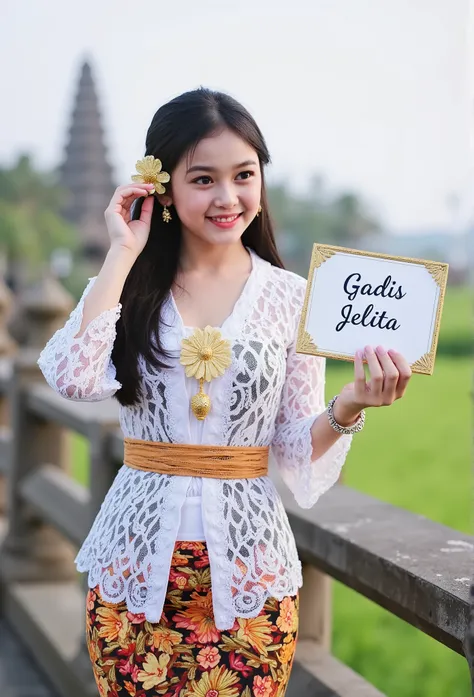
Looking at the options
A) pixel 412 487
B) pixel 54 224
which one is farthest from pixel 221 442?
pixel 54 224

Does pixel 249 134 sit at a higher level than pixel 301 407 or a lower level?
higher

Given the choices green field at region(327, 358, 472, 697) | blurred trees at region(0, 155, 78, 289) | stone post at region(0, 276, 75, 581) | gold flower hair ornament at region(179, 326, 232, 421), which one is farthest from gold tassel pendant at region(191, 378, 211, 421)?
blurred trees at region(0, 155, 78, 289)

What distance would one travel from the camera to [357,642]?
501 cm

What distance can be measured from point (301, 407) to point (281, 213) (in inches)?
2139

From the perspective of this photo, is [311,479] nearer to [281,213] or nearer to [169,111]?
[169,111]

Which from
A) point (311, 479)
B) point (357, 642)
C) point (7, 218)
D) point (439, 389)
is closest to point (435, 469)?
point (357, 642)

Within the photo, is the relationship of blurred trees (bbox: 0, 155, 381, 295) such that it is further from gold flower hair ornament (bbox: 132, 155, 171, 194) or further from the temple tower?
gold flower hair ornament (bbox: 132, 155, 171, 194)

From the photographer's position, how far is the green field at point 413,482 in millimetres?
4613

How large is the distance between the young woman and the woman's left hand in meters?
0.04

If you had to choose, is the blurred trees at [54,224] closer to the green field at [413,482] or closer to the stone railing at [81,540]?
the green field at [413,482]

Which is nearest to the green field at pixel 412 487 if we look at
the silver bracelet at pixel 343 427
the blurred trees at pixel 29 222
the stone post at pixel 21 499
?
the silver bracelet at pixel 343 427

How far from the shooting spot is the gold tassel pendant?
5.95 ft

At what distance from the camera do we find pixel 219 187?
1.82 metres

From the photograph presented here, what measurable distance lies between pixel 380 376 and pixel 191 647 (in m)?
0.58
